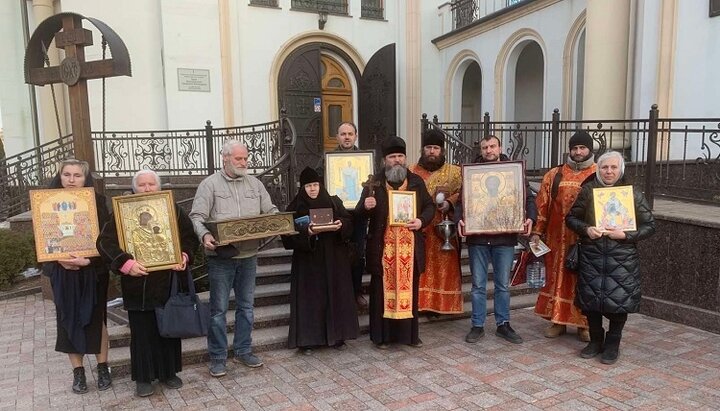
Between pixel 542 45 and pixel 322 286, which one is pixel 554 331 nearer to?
pixel 322 286

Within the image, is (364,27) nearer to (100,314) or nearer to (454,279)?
(454,279)

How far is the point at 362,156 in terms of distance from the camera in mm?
4789

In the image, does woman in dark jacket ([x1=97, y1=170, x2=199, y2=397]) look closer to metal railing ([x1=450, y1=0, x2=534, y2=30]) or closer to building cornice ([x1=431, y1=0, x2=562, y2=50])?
building cornice ([x1=431, y1=0, x2=562, y2=50])

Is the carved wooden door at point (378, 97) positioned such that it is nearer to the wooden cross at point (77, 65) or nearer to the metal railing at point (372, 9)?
the metal railing at point (372, 9)

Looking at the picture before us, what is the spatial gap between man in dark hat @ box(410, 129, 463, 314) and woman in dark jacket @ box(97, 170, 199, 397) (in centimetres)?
231

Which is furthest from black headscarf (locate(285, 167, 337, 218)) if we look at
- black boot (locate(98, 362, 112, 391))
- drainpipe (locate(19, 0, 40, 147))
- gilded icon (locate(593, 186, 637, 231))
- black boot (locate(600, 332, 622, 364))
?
drainpipe (locate(19, 0, 40, 147))

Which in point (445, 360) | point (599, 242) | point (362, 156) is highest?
point (362, 156)

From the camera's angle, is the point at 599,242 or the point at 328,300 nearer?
the point at 599,242

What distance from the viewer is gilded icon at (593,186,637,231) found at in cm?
400

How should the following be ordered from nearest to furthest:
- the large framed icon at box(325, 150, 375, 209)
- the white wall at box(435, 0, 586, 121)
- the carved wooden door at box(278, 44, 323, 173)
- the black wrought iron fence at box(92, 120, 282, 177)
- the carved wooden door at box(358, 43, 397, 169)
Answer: the large framed icon at box(325, 150, 375, 209) < the white wall at box(435, 0, 586, 121) < the black wrought iron fence at box(92, 120, 282, 177) < the carved wooden door at box(358, 43, 397, 169) < the carved wooden door at box(278, 44, 323, 173)

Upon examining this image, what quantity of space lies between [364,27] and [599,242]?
10.4 m

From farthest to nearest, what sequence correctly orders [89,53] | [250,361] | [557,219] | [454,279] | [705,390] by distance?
[89,53] → [454,279] → [557,219] → [250,361] → [705,390]

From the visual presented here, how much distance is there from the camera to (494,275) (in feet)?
15.7

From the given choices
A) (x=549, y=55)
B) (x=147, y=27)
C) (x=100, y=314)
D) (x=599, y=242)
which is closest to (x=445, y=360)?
(x=599, y=242)
